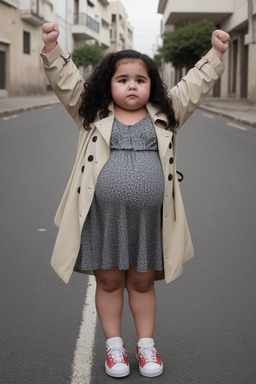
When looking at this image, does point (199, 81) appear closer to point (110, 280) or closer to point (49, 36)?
point (49, 36)

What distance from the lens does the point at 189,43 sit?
114 ft

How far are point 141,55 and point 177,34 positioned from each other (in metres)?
34.2

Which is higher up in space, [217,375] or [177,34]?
[177,34]

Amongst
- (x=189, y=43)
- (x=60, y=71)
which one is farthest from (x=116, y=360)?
(x=189, y=43)

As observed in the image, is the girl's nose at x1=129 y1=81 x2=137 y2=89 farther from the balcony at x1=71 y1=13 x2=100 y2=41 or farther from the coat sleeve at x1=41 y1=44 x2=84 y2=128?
the balcony at x1=71 y1=13 x2=100 y2=41

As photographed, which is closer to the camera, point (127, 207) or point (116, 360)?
point (127, 207)

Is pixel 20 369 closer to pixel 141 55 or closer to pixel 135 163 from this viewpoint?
pixel 135 163

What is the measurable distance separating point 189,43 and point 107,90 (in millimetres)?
33349

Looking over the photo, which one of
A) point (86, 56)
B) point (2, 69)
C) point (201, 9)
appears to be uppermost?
point (201, 9)

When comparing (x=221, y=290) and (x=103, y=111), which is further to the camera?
(x=221, y=290)

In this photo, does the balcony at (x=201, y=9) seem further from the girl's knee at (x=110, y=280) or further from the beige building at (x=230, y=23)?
the girl's knee at (x=110, y=280)

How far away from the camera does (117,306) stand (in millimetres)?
2758

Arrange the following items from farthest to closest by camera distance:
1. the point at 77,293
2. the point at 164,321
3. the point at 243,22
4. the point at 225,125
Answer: the point at 243,22 → the point at 225,125 → the point at 77,293 → the point at 164,321

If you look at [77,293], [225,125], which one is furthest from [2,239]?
[225,125]
